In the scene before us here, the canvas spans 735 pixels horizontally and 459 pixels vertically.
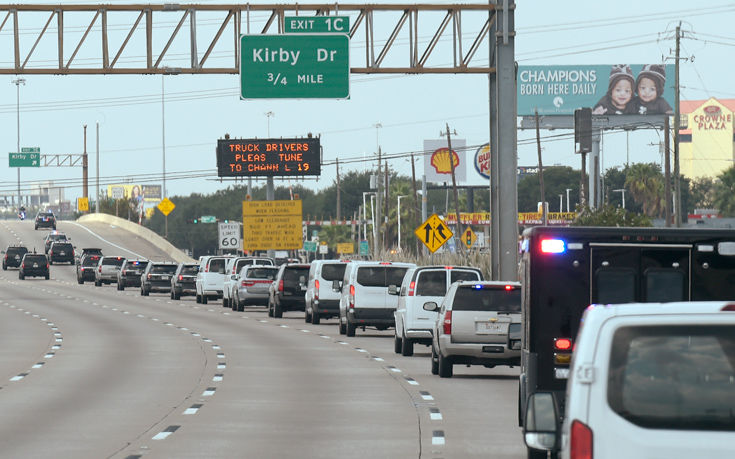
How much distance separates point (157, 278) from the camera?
6806 cm

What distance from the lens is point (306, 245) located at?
427ft

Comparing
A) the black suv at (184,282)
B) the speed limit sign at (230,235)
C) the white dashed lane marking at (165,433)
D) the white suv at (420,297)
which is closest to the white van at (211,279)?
the black suv at (184,282)

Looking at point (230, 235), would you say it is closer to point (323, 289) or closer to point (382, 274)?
point (323, 289)

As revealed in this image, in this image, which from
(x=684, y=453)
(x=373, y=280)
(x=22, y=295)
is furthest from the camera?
(x=22, y=295)

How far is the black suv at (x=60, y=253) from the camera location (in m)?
104

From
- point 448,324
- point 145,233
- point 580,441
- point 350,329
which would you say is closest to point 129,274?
point 350,329

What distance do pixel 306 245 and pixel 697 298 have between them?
116730 millimetres

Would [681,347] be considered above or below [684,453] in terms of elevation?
above

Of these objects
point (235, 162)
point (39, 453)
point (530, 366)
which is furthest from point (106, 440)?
point (235, 162)

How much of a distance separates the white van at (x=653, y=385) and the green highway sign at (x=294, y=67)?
3507 cm

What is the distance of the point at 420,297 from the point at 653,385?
76.3 feet

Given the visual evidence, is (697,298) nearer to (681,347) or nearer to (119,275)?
(681,347)

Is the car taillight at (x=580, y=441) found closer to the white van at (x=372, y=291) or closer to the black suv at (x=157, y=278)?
the white van at (x=372, y=291)

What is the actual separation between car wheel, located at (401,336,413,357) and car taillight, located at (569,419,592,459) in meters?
23.3
